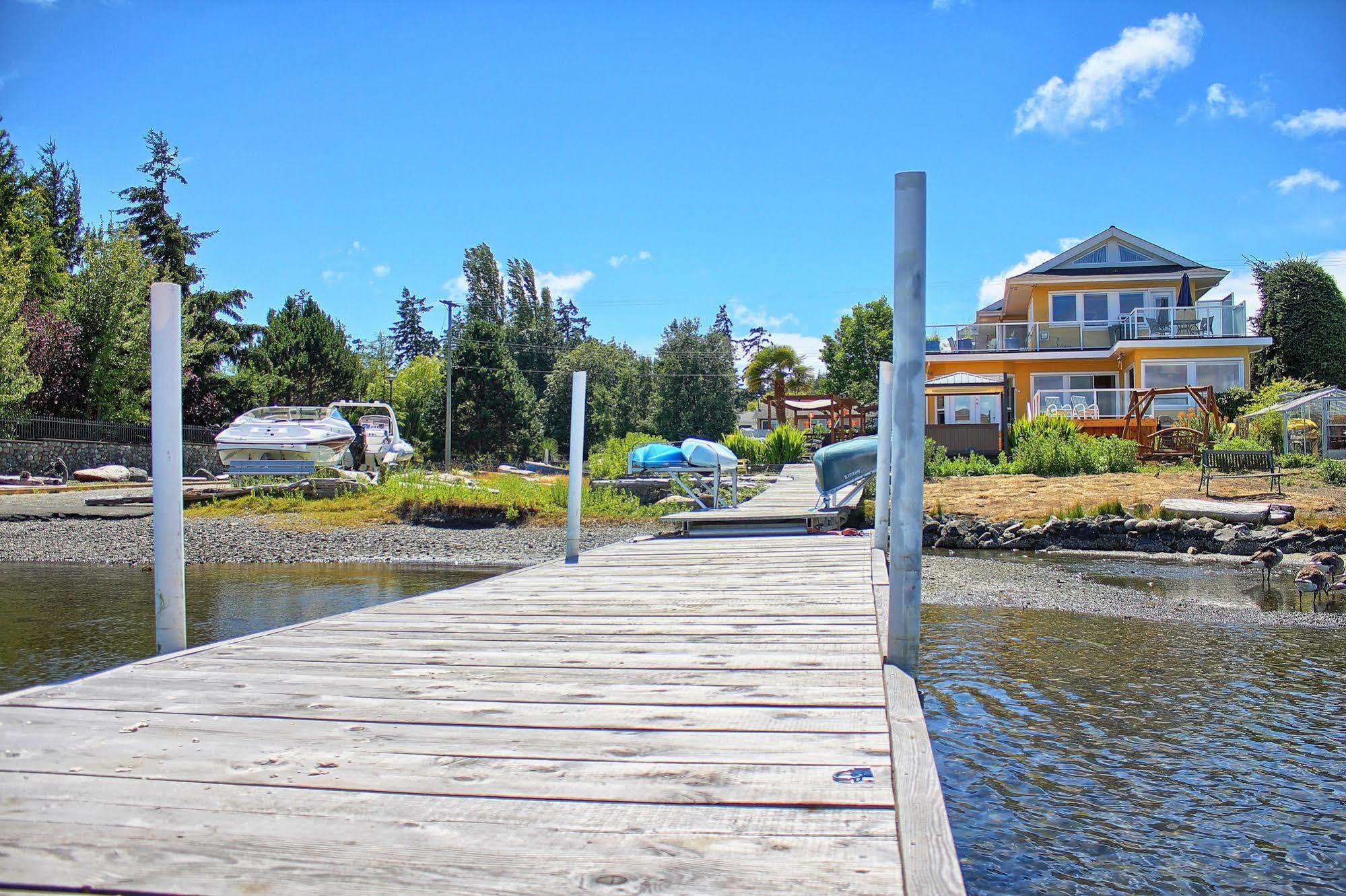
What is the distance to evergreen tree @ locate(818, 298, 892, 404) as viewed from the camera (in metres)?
52.3

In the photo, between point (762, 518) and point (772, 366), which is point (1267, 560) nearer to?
point (762, 518)

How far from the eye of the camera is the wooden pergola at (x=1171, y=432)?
21875 millimetres

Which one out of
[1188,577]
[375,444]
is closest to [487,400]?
[375,444]

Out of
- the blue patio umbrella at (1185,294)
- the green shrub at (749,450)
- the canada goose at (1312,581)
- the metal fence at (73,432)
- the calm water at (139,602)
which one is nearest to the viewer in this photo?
the calm water at (139,602)

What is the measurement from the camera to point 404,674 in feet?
10.8

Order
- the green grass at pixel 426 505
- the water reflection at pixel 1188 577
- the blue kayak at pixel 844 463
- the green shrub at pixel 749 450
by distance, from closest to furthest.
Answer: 1. the water reflection at pixel 1188 577
2. the blue kayak at pixel 844 463
3. the green grass at pixel 426 505
4. the green shrub at pixel 749 450

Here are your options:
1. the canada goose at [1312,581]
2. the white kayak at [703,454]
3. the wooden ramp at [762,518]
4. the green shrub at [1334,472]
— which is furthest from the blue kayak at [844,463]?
the green shrub at [1334,472]

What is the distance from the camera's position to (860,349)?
174 ft

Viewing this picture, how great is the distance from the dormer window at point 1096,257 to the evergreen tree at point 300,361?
32.2 meters

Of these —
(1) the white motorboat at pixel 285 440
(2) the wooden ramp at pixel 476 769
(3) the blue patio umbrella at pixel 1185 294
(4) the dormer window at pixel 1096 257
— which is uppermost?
(4) the dormer window at pixel 1096 257

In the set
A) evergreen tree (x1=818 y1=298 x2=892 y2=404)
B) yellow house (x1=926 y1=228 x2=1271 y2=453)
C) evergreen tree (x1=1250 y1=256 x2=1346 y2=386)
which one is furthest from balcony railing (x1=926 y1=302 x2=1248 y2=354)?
evergreen tree (x1=818 y1=298 x2=892 y2=404)

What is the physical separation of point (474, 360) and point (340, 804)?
40.8 m

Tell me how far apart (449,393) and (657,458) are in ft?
89.4

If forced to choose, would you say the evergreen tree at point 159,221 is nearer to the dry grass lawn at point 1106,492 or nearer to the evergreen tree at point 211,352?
the evergreen tree at point 211,352
